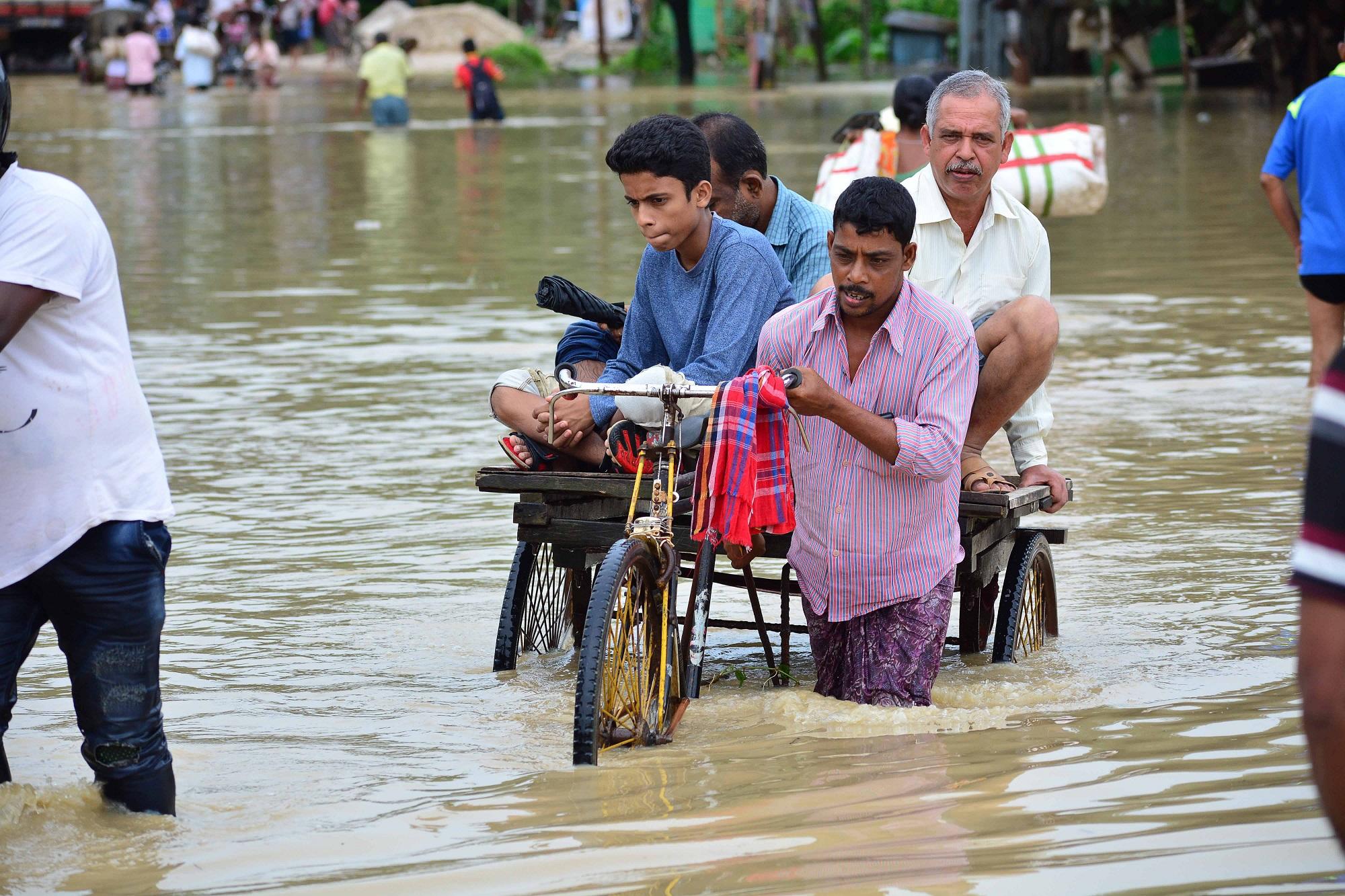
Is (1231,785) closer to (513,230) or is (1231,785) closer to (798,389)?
(798,389)

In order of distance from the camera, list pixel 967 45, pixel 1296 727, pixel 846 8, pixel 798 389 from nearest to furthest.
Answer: pixel 798 389, pixel 1296 727, pixel 967 45, pixel 846 8

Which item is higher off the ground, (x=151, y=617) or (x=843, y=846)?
(x=151, y=617)

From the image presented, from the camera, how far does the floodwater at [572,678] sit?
3.80 m

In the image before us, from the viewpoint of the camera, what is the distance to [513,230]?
16438 mm

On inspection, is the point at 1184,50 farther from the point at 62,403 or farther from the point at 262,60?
the point at 62,403

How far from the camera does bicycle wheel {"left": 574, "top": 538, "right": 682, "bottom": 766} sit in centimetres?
415

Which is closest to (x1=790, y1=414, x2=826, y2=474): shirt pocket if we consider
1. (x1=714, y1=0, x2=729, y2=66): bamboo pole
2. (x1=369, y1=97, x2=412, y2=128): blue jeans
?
(x1=369, y1=97, x2=412, y2=128): blue jeans

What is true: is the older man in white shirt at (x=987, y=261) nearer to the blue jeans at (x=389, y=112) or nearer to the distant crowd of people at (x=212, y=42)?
the blue jeans at (x=389, y=112)

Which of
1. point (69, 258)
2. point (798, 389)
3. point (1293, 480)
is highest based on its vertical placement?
point (69, 258)

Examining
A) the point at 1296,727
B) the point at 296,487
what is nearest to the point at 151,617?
the point at 1296,727

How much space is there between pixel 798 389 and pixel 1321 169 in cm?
469

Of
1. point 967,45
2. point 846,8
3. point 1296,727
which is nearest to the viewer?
point 1296,727

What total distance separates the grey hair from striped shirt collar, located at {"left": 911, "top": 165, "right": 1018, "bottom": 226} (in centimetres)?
17

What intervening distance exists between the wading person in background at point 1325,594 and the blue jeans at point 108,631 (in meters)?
2.42
